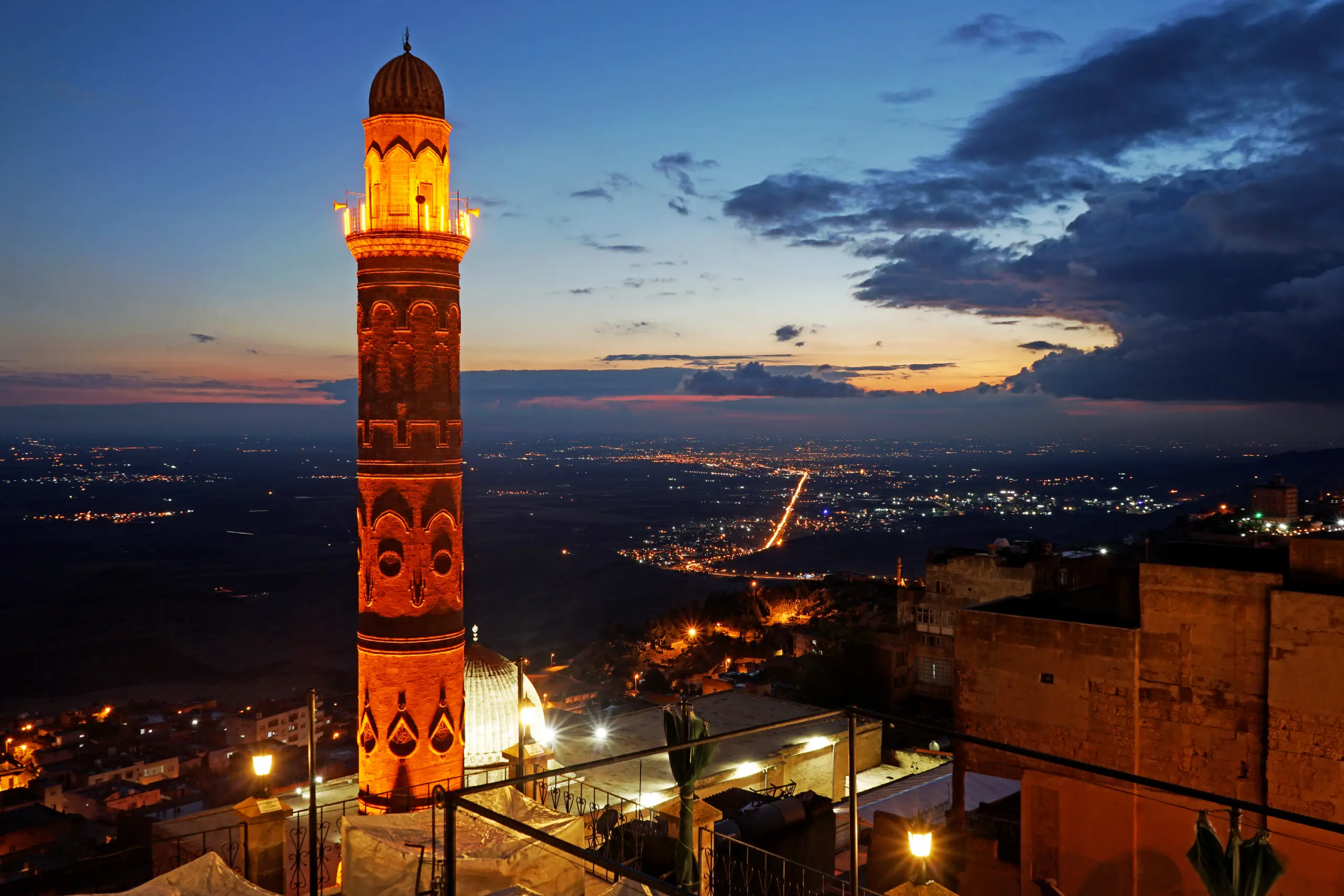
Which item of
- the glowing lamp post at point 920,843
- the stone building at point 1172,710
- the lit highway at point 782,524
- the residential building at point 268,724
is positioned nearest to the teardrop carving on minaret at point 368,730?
the glowing lamp post at point 920,843

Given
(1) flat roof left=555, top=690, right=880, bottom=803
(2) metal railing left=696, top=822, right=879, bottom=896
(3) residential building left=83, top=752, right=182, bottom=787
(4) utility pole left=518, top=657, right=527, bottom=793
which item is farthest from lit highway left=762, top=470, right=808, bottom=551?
(2) metal railing left=696, top=822, right=879, bottom=896

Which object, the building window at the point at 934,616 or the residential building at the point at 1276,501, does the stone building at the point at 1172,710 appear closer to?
the building window at the point at 934,616

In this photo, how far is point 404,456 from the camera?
17.2 metres

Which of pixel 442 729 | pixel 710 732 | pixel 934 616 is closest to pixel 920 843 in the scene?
pixel 442 729

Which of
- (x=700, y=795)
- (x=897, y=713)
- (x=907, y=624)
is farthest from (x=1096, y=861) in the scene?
(x=907, y=624)

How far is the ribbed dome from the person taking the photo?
1705 cm

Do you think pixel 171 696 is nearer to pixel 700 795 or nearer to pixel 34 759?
pixel 34 759

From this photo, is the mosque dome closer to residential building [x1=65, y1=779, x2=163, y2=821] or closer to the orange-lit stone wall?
the orange-lit stone wall

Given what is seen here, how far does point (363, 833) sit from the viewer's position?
37.2 ft

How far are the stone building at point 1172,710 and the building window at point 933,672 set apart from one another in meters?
20.0

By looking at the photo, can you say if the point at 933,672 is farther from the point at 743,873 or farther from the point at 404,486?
the point at 743,873

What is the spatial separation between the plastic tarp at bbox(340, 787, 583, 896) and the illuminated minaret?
4.98 m

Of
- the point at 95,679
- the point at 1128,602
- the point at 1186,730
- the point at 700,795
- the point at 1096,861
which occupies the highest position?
the point at 1128,602

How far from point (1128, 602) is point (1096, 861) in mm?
4437
